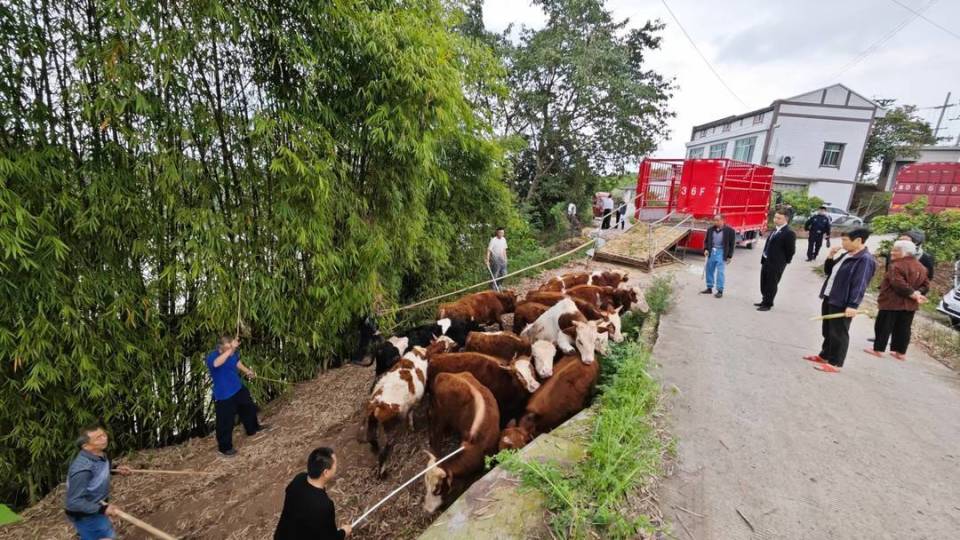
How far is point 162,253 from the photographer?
3.08 m

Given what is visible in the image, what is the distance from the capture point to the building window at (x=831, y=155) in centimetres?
1906

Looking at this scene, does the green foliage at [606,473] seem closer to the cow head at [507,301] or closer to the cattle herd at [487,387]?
the cattle herd at [487,387]

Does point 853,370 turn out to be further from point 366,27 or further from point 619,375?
point 366,27

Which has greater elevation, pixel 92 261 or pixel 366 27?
pixel 366 27

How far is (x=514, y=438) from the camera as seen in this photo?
278 centimetres

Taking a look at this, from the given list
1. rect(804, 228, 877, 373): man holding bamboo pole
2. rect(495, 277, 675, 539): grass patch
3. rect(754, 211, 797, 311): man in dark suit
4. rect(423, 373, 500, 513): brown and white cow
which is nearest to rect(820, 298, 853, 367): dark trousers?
rect(804, 228, 877, 373): man holding bamboo pole

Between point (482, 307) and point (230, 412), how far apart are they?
10.4ft

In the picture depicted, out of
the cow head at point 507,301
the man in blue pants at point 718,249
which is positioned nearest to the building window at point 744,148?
the man in blue pants at point 718,249

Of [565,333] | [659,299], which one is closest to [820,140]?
[659,299]

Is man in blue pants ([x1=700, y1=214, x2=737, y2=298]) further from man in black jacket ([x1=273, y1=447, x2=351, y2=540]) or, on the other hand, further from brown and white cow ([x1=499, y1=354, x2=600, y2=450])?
man in black jacket ([x1=273, y1=447, x2=351, y2=540])

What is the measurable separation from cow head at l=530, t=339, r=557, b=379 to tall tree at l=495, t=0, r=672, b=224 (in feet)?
23.1

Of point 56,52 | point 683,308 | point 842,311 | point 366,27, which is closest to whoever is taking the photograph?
point 56,52

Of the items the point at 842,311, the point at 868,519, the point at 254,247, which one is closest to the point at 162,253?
the point at 254,247

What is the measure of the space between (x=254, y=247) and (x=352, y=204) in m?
0.98
